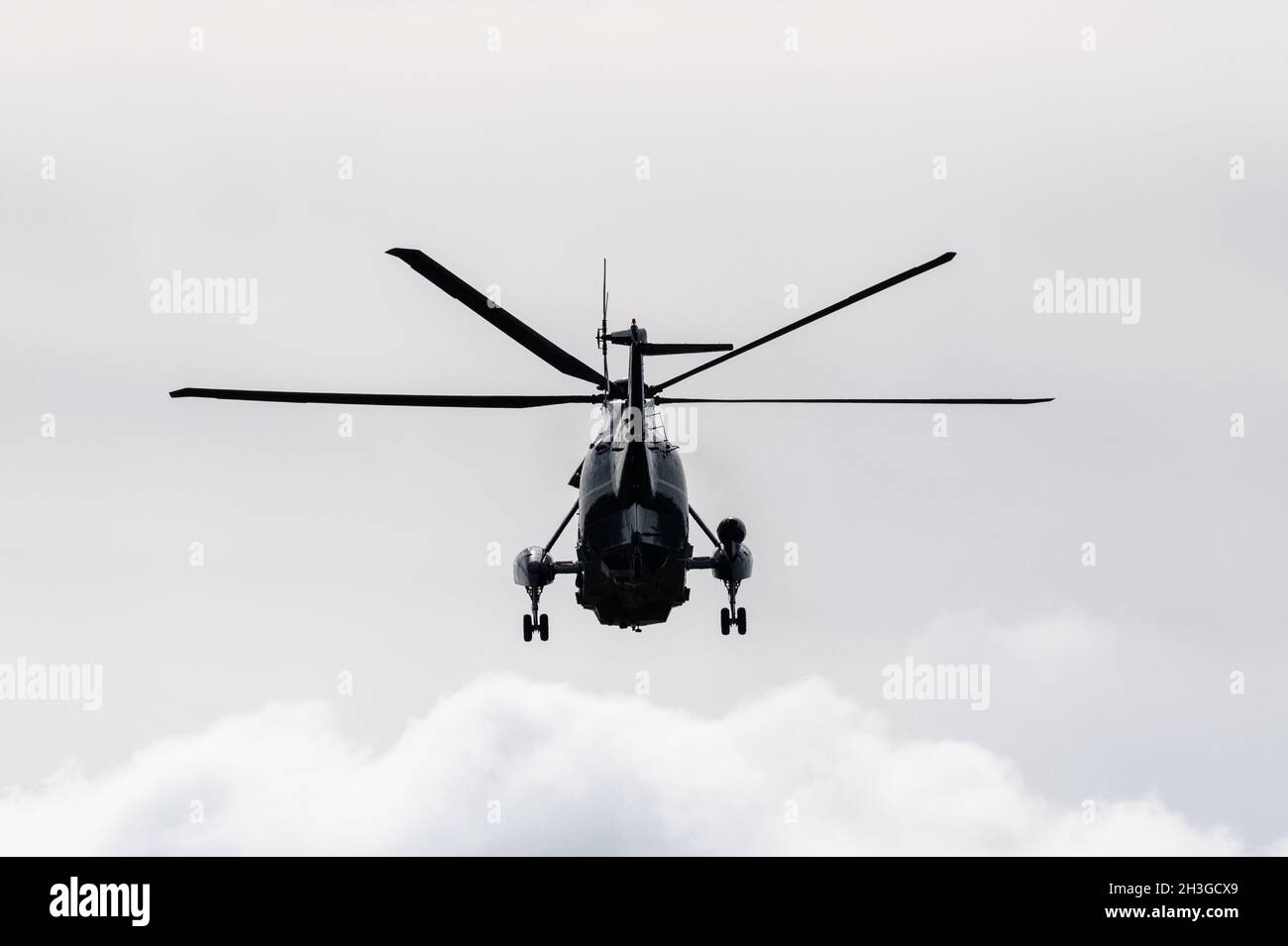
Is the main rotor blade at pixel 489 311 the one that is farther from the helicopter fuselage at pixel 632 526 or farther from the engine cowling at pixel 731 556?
the engine cowling at pixel 731 556

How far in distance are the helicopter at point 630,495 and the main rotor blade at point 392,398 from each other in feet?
0.08

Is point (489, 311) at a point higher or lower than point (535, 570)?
higher

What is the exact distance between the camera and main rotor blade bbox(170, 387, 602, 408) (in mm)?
53312

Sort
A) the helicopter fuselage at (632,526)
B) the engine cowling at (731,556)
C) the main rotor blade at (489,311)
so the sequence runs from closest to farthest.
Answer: the main rotor blade at (489,311)
the helicopter fuselage at (632,526)
the engine cowling at (731,556)

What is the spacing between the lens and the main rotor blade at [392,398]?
53312 mm

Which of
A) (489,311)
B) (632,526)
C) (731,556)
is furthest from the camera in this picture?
(731,556)

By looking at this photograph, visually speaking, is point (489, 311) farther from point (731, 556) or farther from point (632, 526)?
point (731, 556)

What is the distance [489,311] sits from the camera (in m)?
50.8

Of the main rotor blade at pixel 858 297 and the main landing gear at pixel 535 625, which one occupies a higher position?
the main rotor blade at pixel 858 297

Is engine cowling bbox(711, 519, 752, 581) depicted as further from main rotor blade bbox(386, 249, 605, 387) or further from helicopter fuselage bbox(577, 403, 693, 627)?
main rotor blade bbox(386, 249, 605, 387)

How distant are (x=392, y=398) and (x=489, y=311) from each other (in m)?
4.99

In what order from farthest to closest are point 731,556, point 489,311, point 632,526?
point 731,556
point 632,526
point 489,311

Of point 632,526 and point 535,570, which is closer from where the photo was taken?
point 632,526

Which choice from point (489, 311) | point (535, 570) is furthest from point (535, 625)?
point (489, 311)
